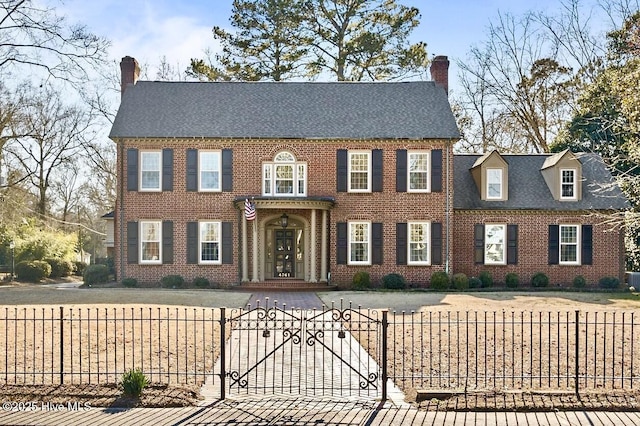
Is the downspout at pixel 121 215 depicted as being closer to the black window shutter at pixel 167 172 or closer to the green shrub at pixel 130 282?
the green shrub at pixel 130 282

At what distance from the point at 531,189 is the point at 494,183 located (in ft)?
6.16

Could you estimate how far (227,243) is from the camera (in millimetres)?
27047

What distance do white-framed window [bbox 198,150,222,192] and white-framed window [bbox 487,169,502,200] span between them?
38.9 feet

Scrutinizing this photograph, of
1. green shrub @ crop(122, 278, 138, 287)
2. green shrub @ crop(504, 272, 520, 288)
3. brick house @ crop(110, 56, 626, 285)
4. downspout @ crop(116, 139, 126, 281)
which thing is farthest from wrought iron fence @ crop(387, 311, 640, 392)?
downspout @ crop(116, 139, 126, 281)

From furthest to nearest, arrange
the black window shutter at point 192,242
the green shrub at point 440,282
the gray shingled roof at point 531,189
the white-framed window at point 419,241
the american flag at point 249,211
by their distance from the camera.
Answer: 1. the gray shingled roof at point 531,189
2. the white-framed window at point 419,241
3. the black window shutter at point 192,242
4. the green shrub at point 440,282
5. the american flag at point 249,211

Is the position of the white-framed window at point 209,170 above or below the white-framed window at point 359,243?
above

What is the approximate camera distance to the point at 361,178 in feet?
89.7

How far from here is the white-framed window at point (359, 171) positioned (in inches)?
1074

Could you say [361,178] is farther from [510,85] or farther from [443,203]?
[510,85]

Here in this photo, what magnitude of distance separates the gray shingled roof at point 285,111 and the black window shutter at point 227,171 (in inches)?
31.9

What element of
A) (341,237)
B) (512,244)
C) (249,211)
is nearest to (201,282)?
(249,211)

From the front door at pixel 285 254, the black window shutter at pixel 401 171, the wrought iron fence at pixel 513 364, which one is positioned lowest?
the wrought iron fence at pixel 513 364

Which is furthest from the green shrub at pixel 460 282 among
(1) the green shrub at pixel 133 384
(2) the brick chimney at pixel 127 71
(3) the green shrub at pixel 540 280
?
(1) the green shrub at pixel 133 384

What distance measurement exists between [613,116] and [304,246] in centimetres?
1763
